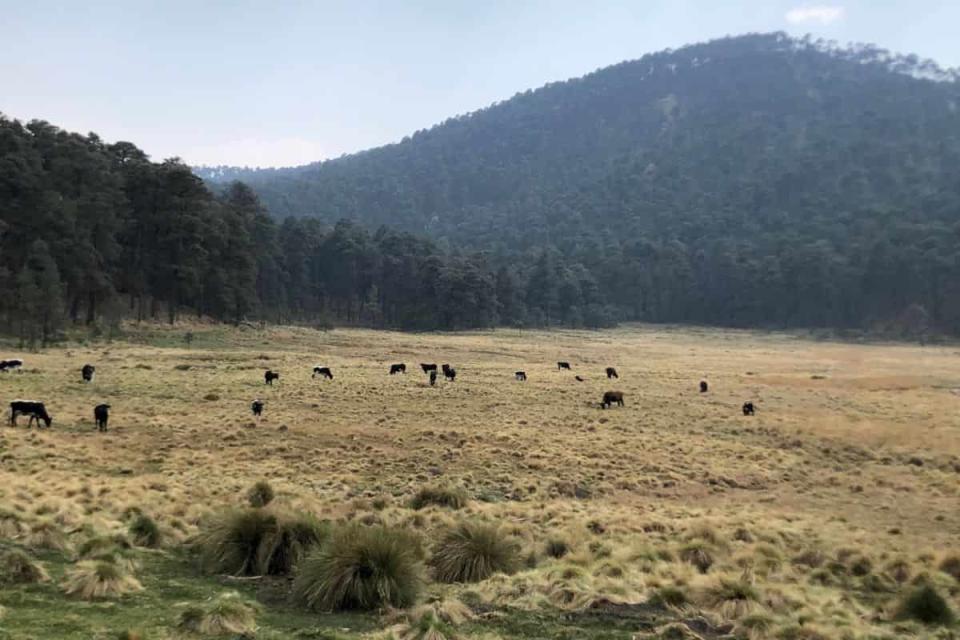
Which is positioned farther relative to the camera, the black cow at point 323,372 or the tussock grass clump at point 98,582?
the black cow at point 323,372

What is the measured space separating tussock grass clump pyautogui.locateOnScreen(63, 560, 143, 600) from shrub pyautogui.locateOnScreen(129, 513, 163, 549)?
260 centimetres

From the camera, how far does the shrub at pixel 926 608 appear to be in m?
11.1

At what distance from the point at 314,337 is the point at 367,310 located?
59.0 m

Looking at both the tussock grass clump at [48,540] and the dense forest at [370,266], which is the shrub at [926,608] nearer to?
the tussock grass clump at [48,540]

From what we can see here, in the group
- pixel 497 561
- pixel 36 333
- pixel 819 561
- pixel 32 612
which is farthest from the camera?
pixel 36 333

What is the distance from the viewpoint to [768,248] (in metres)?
180

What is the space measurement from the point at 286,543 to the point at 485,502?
8518 millimetres

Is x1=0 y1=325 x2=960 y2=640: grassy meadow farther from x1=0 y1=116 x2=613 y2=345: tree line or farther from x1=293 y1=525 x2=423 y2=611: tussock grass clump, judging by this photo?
x1=0 y1=116 x2=613 y2=345: tree line

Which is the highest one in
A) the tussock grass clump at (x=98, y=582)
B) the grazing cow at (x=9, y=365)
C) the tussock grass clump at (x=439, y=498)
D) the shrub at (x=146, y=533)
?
the grazing cow at (x=9, y=365)

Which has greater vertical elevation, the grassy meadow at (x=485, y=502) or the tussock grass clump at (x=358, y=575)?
the tussock grass clump at (x=358, y=575)

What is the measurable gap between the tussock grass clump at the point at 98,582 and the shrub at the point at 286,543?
6.67 feet

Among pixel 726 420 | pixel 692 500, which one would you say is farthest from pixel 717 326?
pixel 692 500

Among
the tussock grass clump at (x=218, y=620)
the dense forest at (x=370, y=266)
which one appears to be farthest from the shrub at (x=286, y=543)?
the dense forest at (x=370, y=266)

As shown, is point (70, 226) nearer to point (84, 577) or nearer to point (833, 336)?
point (84, 577)
